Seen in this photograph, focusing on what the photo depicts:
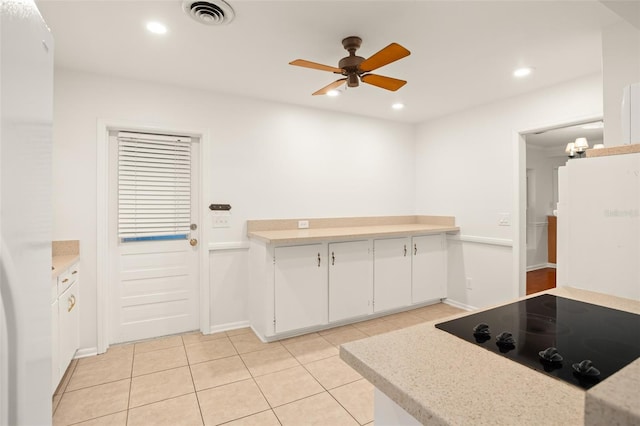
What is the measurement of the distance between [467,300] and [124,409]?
360cm

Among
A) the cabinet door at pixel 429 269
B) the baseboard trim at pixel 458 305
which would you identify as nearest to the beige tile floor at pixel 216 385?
the cabinet door at pixel 429 269

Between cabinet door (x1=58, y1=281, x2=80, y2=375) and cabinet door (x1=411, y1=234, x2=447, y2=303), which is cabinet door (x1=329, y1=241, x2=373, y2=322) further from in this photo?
cabinet door (x1=58, y1=281, x2=80, y2=375)

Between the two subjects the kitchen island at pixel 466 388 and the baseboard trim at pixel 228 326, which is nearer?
the kitchen island at pixel 466 388

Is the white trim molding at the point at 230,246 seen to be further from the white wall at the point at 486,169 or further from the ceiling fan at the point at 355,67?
the white wall at the point at 486,169

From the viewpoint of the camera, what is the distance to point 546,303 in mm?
1183

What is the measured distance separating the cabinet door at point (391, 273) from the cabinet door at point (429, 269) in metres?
0.12

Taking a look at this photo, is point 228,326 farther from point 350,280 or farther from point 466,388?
point 466,388

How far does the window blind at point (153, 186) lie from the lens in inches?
116

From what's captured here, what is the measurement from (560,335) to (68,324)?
9.90 ft

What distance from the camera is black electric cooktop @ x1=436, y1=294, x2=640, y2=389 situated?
2.28 feet

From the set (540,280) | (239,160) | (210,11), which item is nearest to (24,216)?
(210,11)

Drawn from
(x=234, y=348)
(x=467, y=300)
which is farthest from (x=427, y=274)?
(x=234, y=348)

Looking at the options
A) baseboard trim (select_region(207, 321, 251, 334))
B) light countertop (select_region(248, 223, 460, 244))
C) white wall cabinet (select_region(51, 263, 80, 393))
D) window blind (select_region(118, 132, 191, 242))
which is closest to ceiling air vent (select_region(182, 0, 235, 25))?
window blind (select_region(118, 132, 191, 242))

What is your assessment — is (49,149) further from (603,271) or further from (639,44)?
(639,44)
